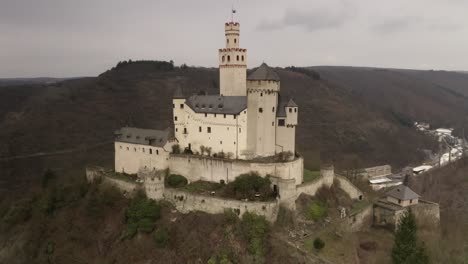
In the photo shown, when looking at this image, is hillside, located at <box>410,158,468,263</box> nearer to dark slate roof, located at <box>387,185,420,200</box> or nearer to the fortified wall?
dark slate roof, located at <box>387,185,420,200</box>

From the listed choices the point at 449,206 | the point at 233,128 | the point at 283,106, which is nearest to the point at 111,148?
the point at 233,128

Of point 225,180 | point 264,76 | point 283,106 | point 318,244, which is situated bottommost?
point 318,244

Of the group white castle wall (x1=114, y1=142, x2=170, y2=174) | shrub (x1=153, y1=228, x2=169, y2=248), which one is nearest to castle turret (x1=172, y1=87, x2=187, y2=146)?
white castle wall (x1=114, y1=142, x2=170, y2=174)

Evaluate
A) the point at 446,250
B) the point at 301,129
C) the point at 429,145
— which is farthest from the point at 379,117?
the point at 446,250

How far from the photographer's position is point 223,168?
38.4 meters

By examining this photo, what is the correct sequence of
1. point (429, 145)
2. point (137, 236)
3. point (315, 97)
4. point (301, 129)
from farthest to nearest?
point (315, 97) < point (429, 145) < point (301, 129) < point (137, 236)

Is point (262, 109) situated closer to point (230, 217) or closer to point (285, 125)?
point (285, 125)

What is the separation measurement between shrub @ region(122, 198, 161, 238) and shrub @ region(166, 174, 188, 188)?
10.0 feet

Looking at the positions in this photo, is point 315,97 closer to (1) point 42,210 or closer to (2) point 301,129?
(2) point 301,129

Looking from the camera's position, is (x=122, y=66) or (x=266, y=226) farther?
(x=122, y=66)

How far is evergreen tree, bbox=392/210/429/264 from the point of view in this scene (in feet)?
94.1

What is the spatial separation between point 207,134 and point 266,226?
12.8m

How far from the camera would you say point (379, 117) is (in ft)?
401

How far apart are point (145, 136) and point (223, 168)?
11.5m
